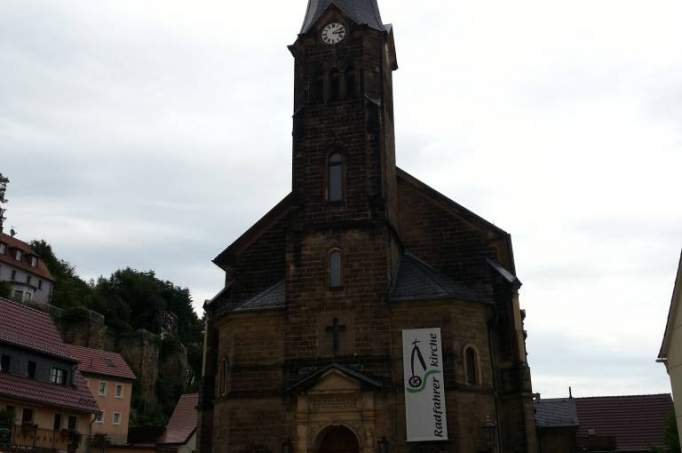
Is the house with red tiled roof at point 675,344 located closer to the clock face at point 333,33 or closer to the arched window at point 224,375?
the arched window at point 224,375

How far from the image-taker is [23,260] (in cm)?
7725

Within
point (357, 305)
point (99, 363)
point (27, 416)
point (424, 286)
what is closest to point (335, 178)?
point (357, 305)

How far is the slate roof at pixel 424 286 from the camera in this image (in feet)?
89.5

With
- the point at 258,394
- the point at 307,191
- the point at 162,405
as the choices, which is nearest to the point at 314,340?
the point at 258,394

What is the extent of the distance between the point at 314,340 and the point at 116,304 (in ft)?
197

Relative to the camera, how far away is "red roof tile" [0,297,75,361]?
3412 centimetres

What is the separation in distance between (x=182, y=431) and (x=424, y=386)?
1221 inches

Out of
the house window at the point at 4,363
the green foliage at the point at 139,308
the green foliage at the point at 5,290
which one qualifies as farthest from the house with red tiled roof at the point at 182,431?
the green foliage at the point at 5,290

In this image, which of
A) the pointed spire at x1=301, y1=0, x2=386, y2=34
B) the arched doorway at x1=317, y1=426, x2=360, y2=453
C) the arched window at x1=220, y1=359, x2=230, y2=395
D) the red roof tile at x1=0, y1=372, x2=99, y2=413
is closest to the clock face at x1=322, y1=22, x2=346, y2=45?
the pointed spire at x1=301, y1=0, x2=386, y2=34

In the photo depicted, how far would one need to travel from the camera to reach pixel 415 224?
31.7m

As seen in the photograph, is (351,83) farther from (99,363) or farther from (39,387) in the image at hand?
(99,363)

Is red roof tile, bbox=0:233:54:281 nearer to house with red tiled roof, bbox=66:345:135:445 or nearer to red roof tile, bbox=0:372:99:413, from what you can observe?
house with red tiled roof, bbox=66:345:135:445

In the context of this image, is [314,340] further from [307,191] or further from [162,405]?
[162,405]

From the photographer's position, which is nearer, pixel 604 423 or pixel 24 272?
pixel 604 423
